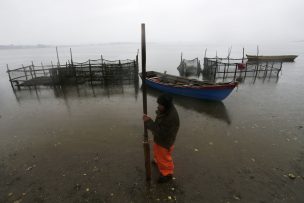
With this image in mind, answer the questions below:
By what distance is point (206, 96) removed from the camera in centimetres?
1180

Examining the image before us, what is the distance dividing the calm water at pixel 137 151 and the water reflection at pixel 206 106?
54 millimetres

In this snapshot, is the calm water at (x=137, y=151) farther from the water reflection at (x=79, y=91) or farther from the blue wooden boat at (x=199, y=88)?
the water reflection at (x=79, y=91)

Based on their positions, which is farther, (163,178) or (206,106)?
(206,106)

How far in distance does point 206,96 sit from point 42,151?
9194 millimetres

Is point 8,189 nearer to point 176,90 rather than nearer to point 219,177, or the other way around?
point 219,177

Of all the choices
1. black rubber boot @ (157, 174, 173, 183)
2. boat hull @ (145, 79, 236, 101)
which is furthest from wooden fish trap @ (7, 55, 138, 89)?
black rubber boot @ (157, 174, 173, 183)

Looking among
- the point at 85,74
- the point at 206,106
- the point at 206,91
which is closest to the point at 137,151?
the point at 206,106

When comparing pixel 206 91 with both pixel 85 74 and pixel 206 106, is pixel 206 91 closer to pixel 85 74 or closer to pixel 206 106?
pixel 206 106

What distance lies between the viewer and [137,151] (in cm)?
632

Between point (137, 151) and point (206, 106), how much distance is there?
6306mm

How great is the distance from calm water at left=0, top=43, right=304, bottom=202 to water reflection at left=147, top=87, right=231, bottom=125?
5cm

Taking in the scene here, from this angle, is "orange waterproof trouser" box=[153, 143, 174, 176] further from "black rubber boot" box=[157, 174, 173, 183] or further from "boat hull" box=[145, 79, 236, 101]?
"boat hull" box=[145, 79, 236, 101]

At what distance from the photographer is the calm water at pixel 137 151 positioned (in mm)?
4598

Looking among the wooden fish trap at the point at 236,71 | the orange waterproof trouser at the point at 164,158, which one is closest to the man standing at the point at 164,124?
the orange waterproof trouser at the point at 164,158
